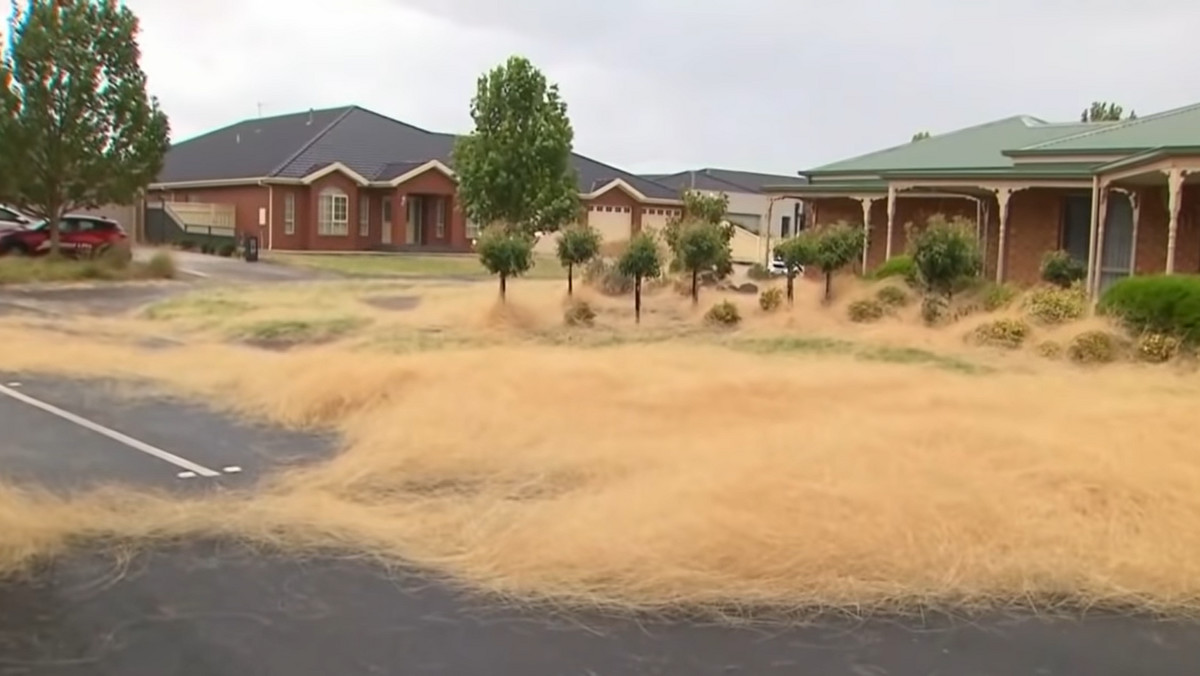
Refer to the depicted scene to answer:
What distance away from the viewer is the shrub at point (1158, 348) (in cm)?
1484

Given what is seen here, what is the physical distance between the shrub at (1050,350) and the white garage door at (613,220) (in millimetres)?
37288

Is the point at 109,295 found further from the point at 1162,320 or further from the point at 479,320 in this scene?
the point at 1162,320

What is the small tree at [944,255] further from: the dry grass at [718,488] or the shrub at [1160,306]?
the dry grass at [718,488]

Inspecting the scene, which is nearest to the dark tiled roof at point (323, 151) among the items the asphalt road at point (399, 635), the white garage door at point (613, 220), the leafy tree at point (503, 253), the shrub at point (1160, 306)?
the white garage door at point (613, 220)

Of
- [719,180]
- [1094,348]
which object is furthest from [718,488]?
[719,180]

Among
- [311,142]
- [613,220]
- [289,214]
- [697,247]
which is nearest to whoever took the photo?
[697,247]

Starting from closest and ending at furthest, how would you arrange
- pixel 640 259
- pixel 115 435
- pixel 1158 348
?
pixel 115 435, pixel 1158 348, pixel 640 259

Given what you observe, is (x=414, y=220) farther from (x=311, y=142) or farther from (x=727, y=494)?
(x=727, y=494)

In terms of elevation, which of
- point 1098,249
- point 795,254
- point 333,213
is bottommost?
point 795,254

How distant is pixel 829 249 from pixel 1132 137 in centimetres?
655

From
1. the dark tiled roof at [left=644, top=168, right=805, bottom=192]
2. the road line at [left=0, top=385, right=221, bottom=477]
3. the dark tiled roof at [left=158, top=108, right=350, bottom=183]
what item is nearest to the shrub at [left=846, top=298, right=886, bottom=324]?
the road line at [left=0, top=385, right=221, bottom=477]

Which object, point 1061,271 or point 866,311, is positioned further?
point 1061,271

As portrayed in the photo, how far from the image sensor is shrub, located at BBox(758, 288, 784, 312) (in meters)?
21.5

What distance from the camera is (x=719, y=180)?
77.1 m
